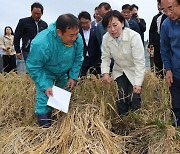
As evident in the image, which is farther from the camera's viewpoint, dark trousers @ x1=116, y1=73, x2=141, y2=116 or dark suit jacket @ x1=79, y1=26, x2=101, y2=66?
dark suit jacket @ x1=79, y1=26, x2=101, y2=66

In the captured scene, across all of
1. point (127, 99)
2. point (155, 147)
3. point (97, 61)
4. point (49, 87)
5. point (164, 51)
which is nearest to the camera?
point (155, 147)

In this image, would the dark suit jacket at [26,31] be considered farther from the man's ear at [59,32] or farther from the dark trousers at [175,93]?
the dark trousers at [175,93]

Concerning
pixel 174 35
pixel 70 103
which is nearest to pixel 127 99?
pixel 70 103

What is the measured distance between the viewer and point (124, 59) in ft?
10.9

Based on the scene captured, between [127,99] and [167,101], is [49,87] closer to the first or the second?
[127,99]

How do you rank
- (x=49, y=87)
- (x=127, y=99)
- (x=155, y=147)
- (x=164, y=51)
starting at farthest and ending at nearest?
(x=127, y=99) → (x=164, y=51) → (x=49, y=87) → (x=155, y=147)

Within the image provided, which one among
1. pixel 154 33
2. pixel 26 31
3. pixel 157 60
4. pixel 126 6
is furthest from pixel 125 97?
pixel 26 31

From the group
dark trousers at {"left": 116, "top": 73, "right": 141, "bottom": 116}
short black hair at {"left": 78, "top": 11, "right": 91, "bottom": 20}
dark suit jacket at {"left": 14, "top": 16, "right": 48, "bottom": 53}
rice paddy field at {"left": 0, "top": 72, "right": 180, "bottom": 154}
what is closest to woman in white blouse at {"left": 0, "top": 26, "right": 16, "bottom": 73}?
dark suit jacket at {"left": 14, "top": 16, "right": 48, "bottom": 53}

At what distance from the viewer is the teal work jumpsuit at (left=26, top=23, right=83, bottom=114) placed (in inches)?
114

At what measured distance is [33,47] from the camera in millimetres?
2898

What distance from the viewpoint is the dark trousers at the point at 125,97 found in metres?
3.41

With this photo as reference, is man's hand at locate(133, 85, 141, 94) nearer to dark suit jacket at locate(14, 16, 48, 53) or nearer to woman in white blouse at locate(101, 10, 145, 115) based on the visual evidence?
woman in white blouse at locate(101, 10, 145, 115)

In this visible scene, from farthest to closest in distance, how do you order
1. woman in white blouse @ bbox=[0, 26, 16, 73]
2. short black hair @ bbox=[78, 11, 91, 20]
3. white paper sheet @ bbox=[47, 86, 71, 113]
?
woman in white blouse @ bbox=[0, 26, 16, 73], short black hair @ bbox=[78, 11, 91, 20], white paper sheet @ bbox=[47, 86, 71, 113]

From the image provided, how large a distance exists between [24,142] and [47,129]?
0.21 metres
